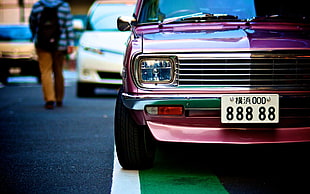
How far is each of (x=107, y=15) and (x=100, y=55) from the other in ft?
3.80

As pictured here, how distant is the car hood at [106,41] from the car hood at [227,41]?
714 centimetres

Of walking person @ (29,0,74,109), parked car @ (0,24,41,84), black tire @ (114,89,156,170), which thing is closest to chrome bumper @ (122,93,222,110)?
black tire @ (114,89,156,170)

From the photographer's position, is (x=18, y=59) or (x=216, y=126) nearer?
(x=216, y=126)

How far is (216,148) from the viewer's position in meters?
6.62

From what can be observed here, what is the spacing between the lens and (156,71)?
16.6ft

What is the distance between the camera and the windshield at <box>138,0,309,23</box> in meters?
5.94

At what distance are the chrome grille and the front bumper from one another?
0.14 metres

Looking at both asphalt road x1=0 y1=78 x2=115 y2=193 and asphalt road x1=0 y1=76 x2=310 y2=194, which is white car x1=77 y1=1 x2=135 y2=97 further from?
asphalt road x1=0 y1=76 x2=310 y2=194

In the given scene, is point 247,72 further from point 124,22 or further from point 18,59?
point 18,59

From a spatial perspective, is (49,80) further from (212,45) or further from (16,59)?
(16,59)

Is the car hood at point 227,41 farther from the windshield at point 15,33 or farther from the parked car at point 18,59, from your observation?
the windshield at point 15,33

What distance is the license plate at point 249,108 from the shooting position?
4.78 metres

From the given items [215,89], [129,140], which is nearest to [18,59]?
[129,140]

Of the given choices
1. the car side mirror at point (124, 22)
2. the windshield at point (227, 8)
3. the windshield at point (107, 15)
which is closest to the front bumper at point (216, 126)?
the windshield at point (227, 8)
